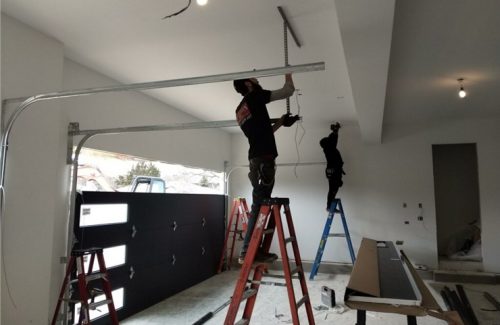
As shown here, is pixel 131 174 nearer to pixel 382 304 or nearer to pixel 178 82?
pixel 178 82

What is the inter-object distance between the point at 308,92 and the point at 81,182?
295cm

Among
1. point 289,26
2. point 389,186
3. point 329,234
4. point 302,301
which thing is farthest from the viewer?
point 389,186

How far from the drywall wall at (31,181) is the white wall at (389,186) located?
4411mm

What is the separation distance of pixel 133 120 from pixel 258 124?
8.33ft

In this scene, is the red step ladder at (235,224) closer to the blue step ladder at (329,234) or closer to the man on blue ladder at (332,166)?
the blue step ladder at (329,234)

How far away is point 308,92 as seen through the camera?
4.40 metres

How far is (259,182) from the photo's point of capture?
2.24 m

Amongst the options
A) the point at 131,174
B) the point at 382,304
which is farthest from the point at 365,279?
the point at 131,174

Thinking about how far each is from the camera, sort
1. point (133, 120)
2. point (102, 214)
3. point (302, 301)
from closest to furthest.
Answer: point (302, 301)
point (102, 214)
point (133, 120)

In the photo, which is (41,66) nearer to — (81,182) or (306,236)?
(81,182)

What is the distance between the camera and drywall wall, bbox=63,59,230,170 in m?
3.44

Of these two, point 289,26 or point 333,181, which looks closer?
point 289,26

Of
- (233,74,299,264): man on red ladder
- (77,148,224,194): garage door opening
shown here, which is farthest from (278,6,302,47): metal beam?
(77,148,224,194): garage door opening

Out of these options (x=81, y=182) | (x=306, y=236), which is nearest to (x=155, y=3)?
(x=81, y=182)
